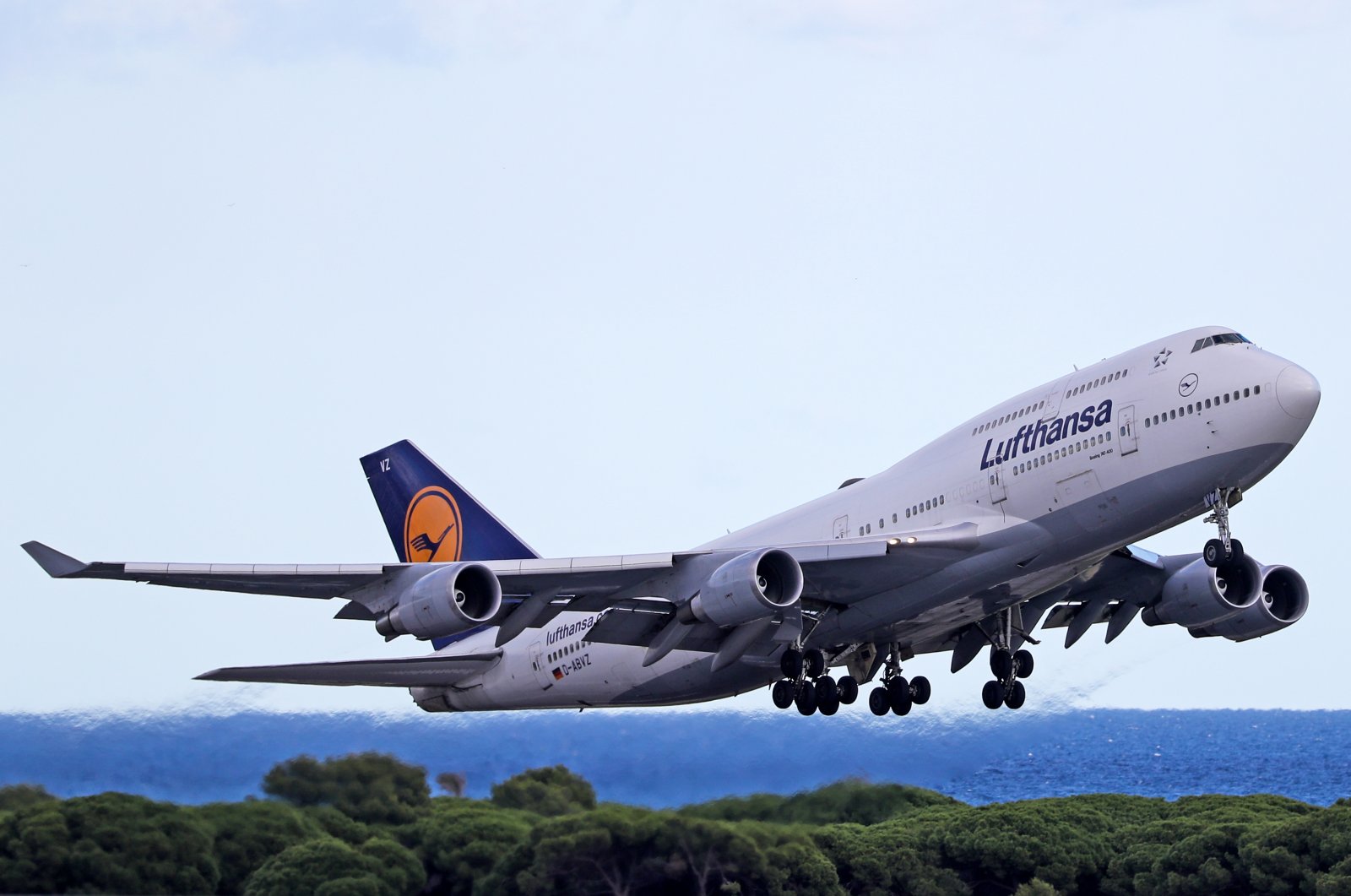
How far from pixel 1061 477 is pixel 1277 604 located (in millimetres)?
8817

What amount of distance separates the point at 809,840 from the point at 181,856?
14368 millimetres

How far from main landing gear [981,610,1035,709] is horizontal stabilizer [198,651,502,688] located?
11.0 meters

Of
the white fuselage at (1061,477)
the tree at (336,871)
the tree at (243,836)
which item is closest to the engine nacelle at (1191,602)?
the white fuselage at (1061,477)

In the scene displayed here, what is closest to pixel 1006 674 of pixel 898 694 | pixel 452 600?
pixel 898 694

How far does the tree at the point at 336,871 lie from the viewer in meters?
33.9

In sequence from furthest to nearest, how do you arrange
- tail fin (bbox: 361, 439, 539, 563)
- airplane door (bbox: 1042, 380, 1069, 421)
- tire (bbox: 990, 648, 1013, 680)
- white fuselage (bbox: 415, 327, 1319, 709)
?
1. tail fin (bbox: 361, 439, 539, 563)
2. tire (bbox: 990, 648, 1013, 680)
3. airplane door (bbox: 1042, 380, 1069, 421)
4. white fuselage (bbox: 415, 327, 1319, 709)

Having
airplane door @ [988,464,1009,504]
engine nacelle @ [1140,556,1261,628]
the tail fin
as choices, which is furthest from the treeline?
airplane door @ [988,464,1009,504]

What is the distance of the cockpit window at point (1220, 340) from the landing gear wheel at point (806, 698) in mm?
10195

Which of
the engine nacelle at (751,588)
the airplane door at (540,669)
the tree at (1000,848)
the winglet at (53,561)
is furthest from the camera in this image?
the tree at (1000,848)

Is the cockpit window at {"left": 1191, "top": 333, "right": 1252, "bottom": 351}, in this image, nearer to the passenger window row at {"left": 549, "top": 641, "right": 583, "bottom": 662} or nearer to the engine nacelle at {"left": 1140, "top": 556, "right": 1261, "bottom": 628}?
the engine nacelle at {"left": 1140, "top": 556, "right": 1261, "bottom": 628}

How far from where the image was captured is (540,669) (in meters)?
37.6

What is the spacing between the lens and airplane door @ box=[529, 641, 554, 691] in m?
37.6

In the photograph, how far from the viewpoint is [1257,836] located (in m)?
43.9

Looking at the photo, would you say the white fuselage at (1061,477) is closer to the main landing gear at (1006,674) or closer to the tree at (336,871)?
the main landing gear at (1006,674)
